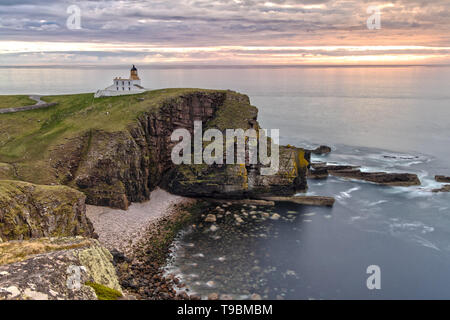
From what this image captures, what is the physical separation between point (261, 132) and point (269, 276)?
46.1 m

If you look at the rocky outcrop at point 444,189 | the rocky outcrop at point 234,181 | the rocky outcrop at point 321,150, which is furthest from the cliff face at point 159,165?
the rocky outcrop at point 321,150

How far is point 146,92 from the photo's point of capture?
9594 centimetres

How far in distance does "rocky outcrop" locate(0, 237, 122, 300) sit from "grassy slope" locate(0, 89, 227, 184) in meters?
36.0

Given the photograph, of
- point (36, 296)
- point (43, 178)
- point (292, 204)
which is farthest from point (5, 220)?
point (292, 204)

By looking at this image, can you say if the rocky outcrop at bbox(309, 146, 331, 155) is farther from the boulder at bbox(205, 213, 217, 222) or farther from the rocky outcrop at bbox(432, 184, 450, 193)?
the boulder at bbox(205, 213, 217, 222)

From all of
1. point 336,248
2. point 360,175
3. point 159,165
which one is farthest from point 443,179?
point 159,165

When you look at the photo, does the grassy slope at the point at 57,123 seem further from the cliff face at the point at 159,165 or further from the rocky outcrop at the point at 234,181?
the rocky outcrop at the point at 234,181

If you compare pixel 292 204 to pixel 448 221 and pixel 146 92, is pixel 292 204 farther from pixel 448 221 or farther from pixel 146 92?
pixel 146 92

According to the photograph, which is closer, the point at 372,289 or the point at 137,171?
the point at 372,289

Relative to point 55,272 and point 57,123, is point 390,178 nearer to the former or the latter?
point 55,272

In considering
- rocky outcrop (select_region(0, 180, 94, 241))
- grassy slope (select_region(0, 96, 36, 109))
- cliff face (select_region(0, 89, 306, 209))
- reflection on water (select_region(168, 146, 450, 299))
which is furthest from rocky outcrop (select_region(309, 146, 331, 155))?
grassy slope (select_region(0, 96, 36, 109))

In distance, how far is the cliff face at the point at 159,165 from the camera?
66.0m

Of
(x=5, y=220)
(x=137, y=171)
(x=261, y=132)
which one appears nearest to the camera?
(x=5, y=220)
